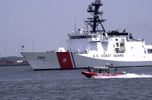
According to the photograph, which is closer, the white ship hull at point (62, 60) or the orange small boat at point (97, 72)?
the orange small boat at point (97, 72)

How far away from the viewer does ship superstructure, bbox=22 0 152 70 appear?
181ft

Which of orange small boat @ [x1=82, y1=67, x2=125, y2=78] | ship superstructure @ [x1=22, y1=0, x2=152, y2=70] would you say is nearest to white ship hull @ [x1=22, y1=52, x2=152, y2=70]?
ship superstructure @ [x1=22, y1=0, x2=152, y2=70]

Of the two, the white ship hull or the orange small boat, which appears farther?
the white ship hull

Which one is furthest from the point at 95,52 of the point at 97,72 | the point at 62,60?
the point at 97,72

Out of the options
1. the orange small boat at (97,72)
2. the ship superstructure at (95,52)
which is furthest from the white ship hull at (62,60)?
the orange small boat at (97,72)

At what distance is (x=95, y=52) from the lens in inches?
2336

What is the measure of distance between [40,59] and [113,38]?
13.8 meters

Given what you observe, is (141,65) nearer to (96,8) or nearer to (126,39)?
(126,39)

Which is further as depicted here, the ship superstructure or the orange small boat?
the ship superstructure

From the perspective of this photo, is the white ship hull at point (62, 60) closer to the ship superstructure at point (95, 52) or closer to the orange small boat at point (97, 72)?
the ship superstructure at point (95, 52)

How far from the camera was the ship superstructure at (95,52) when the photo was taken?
181ft

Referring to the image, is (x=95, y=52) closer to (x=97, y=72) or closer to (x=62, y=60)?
(x=62, y=60)

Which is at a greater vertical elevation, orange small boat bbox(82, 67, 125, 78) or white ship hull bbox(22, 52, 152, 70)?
white ship hull bbox(22, 52, 152, 70)

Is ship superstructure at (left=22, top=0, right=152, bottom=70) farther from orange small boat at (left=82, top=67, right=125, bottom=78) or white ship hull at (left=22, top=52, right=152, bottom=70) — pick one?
orange small boat at (left=82, top=67, right=125, bottom=78)
